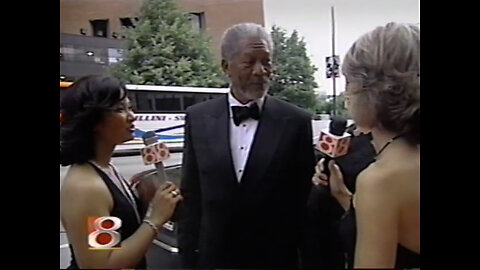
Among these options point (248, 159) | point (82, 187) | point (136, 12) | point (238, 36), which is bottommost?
point (82, 187)

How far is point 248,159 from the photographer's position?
98.7 inches

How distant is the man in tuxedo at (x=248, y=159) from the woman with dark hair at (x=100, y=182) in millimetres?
187

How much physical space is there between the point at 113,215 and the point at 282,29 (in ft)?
3.55

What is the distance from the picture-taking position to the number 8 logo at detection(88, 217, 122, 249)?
8.25ft

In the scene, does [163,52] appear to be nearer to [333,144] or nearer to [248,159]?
[248,159]

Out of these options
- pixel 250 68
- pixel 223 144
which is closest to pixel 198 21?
pixel 250 68

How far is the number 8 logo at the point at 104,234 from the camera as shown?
2514 mm

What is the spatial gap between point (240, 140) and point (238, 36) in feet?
1.46

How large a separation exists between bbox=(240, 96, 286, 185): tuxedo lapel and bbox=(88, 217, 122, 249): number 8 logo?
23.1 inches

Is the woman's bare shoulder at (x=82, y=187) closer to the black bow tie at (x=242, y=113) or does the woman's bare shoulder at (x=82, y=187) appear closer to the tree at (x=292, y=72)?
the black bow tie at (x=242, y=113)

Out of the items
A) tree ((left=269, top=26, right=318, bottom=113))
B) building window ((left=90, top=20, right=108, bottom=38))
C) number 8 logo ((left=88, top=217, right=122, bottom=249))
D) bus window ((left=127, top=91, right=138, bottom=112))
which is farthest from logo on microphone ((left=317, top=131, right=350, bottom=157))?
building window ((left=90, top=20, right=108, bottom=38))
